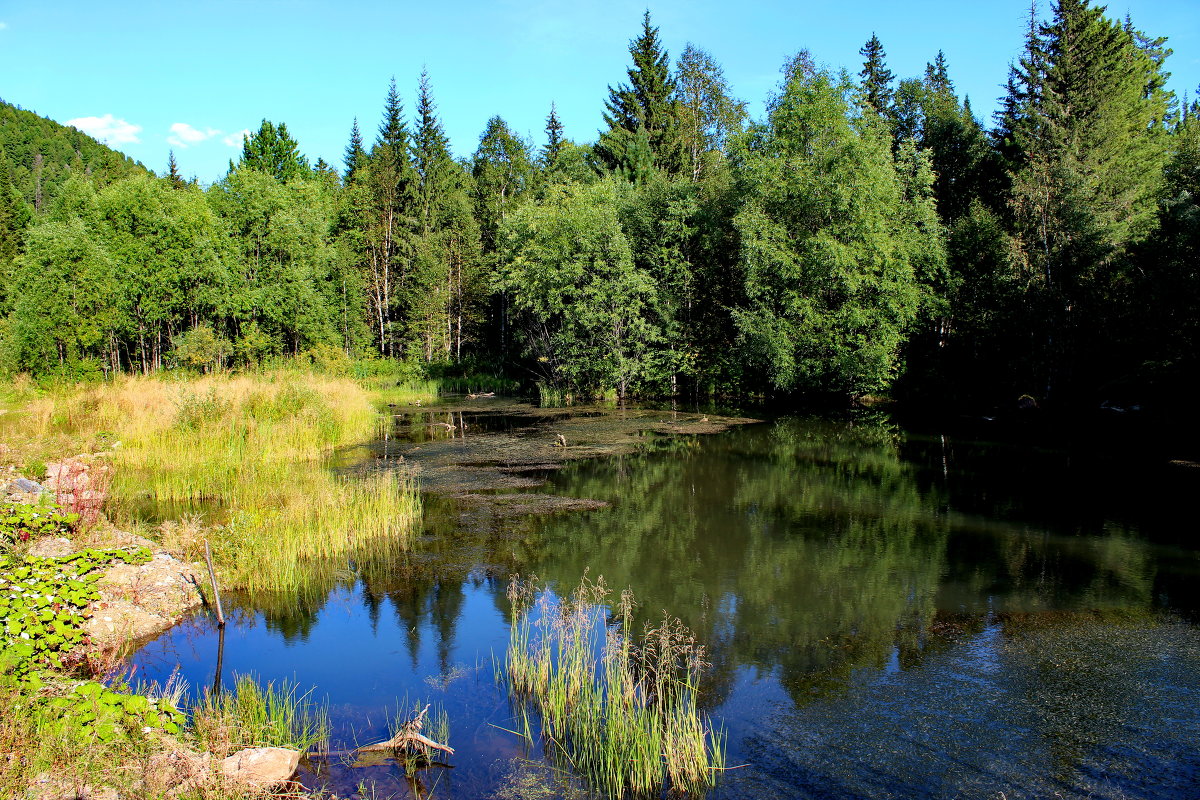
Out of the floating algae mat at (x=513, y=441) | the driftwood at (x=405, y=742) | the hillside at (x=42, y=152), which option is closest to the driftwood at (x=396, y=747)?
the driftwood at (x=405, y=742)

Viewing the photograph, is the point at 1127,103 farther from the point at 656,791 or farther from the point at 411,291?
the point at 656,791

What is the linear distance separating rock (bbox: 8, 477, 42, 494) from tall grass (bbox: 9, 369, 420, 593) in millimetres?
1117

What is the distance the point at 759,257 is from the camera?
28.3m

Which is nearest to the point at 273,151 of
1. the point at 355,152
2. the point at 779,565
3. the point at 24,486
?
the point at 355,152

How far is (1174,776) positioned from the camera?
18.5ft

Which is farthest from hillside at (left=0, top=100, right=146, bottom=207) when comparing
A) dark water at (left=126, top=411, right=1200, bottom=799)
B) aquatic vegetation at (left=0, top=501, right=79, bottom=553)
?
dark water at (left=126, top=411, right=1200, bottom=799)

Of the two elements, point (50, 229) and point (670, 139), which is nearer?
point (50, 229)

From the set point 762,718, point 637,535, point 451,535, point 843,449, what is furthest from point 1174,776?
point 843,449

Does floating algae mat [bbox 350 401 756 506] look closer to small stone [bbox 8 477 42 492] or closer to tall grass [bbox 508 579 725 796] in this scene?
tall grass [bbox 508 579 725 796]

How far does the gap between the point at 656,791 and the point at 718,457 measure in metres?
14.6

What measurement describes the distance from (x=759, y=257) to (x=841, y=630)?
21590 mm

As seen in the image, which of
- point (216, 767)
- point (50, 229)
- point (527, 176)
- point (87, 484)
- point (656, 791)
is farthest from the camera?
point (527, 176)

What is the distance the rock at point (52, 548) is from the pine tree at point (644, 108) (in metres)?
37.8

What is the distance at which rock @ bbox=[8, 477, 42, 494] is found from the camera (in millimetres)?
11322
